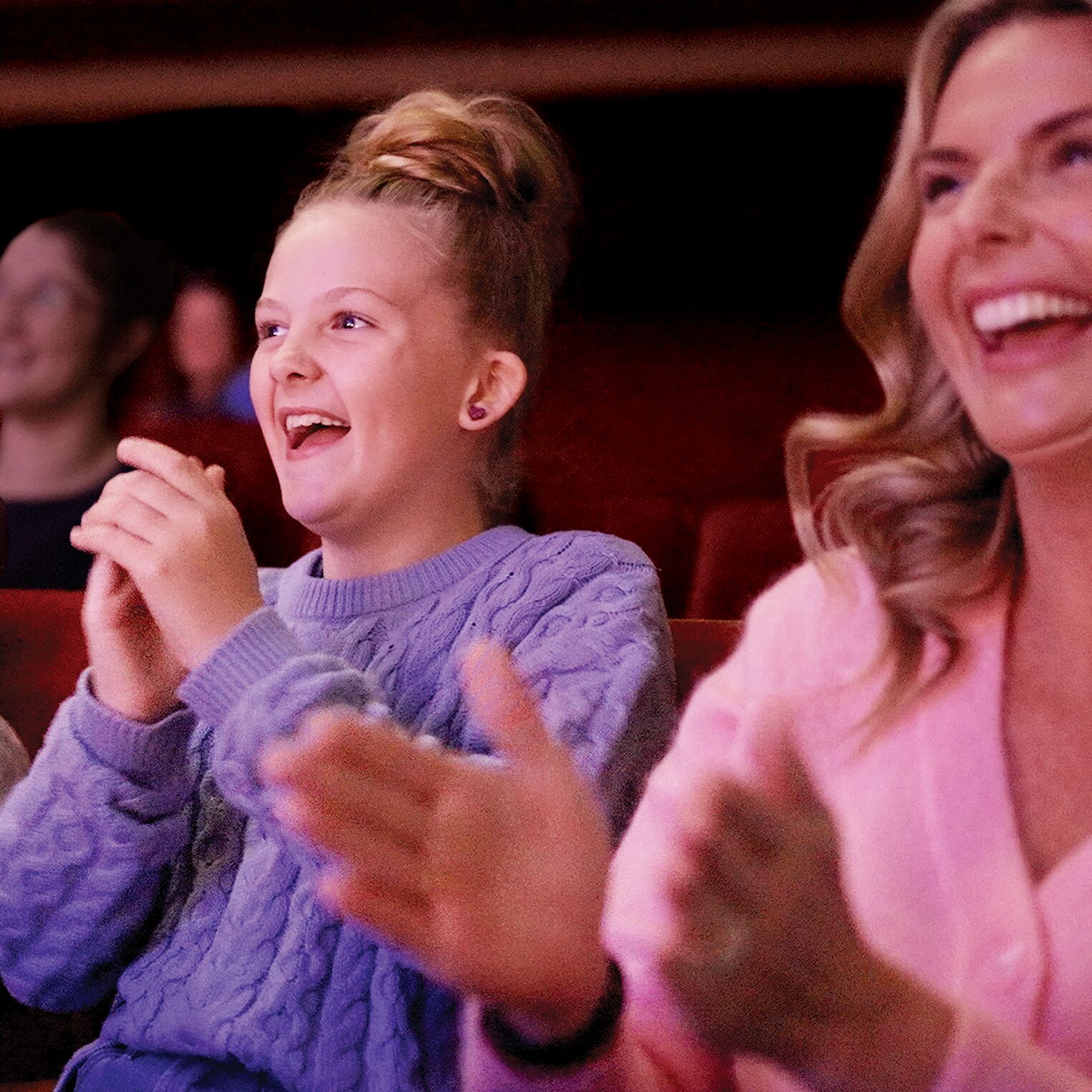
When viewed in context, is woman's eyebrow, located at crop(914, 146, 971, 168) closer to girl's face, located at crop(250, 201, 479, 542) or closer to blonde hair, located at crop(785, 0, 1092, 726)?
blonde hair, located at crop(785, 0, 1092, 726)

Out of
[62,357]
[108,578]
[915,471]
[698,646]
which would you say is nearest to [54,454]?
[62,357]

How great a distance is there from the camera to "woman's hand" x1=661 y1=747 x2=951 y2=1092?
1.31 feet

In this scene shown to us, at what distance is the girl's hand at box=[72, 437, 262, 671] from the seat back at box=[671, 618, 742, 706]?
217 mm

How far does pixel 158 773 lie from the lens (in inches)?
25.5

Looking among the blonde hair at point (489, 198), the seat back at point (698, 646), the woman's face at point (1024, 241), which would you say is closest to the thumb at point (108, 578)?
the blonde hair at point (489, 198)

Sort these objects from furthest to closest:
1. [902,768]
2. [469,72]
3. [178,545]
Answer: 1. [469,72]
2. [178,545]
3. [902,768]

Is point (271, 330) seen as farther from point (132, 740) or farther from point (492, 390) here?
point (132, 740)

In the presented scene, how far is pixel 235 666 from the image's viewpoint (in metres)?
0.57

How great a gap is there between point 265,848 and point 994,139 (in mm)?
482

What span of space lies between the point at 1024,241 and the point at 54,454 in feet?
2.08

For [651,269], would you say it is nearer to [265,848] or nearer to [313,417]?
[313,417]

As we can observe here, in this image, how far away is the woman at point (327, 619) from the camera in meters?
0.58

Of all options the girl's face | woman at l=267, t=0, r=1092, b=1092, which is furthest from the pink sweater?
the girl's face

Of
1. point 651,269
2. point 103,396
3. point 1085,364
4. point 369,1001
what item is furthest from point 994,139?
point 103,396
